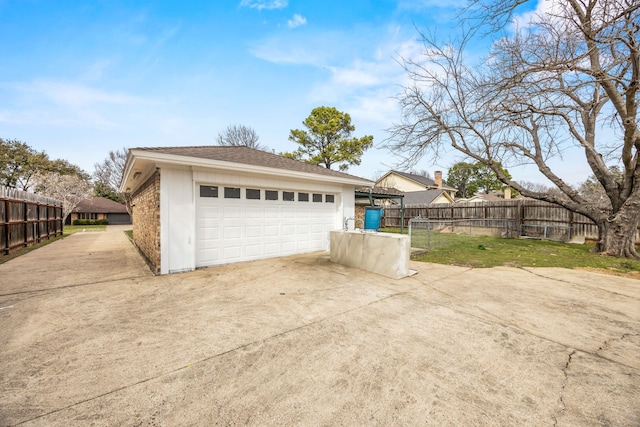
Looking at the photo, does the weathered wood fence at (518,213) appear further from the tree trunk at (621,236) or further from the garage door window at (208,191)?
the garage door window at (208,191)

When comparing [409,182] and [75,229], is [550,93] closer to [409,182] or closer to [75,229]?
[409,182]

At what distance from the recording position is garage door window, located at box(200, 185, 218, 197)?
6502 mm

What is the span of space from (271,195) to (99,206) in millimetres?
39681

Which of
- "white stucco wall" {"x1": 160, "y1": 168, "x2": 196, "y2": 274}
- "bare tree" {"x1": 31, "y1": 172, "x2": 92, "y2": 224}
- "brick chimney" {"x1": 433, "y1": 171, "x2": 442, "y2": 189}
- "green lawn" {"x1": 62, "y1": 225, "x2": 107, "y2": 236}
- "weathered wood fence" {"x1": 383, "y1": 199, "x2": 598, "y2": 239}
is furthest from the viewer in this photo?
"brick chimney" {"x1": 433, "y1": 171, "x2": 442, "y2": 189}

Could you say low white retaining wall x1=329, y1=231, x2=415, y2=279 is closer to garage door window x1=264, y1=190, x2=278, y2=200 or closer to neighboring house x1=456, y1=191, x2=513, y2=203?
garage door window x1=264, y1=190, x2=278, y2=200

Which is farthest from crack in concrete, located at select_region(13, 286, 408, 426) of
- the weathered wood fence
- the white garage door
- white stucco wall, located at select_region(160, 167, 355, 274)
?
the weathered wood fence

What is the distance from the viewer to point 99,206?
116 ft

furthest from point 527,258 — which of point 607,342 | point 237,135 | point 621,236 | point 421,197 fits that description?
point 237,135

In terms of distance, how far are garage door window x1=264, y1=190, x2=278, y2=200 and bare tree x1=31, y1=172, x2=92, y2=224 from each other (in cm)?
3269

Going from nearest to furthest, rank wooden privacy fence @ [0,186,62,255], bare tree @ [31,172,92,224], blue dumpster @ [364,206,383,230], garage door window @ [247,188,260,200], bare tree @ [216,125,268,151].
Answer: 1. blue dumpster @ [364,206,383,230]
2. garage door window @ [247,188,260,200]
3. wooden privacy fence @ [0,186,62,255]
4. bare tree @ [31,172,92,224]
5. bare tree @ [216,125,268,151]

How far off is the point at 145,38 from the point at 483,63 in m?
9.88

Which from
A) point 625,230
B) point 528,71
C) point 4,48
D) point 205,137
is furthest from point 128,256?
point 205,137

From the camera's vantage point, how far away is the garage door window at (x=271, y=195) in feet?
24.9

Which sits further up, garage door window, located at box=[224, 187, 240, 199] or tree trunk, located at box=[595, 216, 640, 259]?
garage door window, located at box=[224, 187, 240, 199]
